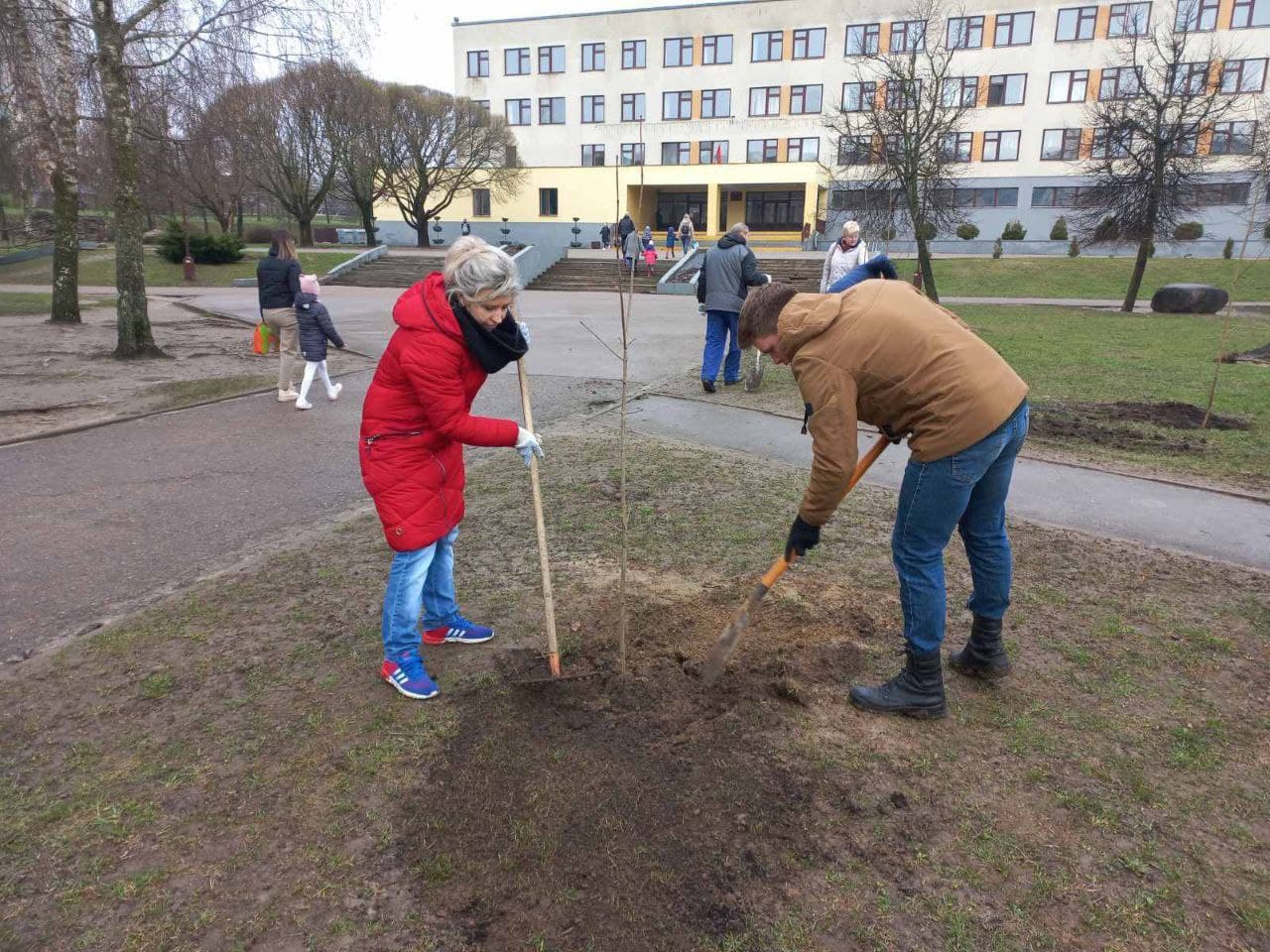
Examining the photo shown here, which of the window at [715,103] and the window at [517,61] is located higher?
the window at [517,61]

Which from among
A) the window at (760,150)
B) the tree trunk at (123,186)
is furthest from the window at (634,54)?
the tree trunk at (123,186)

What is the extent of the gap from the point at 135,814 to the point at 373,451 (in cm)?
142

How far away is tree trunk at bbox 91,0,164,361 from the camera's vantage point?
10.7m

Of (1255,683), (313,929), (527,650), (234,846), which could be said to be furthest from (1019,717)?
(234,846)

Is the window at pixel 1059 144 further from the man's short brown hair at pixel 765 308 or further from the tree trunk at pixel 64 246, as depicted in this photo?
the man's short brown hair at pixel 765 308

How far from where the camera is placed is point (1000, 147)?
44.8 metres

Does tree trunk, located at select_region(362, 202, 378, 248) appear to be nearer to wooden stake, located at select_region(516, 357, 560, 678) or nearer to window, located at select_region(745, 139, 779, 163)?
window, located at select_region(745, 139, 779, 163)

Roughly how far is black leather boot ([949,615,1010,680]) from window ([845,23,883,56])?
48650 millimetres

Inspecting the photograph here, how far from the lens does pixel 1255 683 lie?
3457 millimetres

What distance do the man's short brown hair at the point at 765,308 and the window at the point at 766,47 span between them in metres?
51.5

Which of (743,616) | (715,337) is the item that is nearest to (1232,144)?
(715,337)

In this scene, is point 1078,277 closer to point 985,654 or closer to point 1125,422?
point 1125,422

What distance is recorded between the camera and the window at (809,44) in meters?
46.8

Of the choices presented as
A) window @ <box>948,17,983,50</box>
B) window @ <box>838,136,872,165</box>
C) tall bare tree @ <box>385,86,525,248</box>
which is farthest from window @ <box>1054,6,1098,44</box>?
tall bare tree @ <box>385,86,525,248</box>
